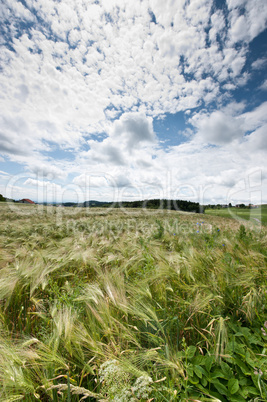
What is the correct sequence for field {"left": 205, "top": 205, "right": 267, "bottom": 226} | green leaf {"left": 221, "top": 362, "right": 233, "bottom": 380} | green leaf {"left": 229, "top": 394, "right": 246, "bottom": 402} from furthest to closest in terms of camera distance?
field {"left": 205, "top": 205, "right": 267, "bottom": 226} < green leaf {"left": 221, "top": 362, "right": 233, "bottom": 380} < green leaf {"left": 229, "top": 394, "right": 246, "bottom": 402}

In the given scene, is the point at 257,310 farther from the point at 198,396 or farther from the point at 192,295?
the point at 198,396

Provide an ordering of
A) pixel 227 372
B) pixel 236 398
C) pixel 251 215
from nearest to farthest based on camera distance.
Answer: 1. pixel 236 398
2. pixel 227 372
3. pixel 251 215

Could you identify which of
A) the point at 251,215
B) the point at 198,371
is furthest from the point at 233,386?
the point at 251,215

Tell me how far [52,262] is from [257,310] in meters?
2.75

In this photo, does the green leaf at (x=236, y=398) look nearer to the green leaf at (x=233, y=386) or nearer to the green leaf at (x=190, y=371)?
the green leaf at (x=233, y=386)

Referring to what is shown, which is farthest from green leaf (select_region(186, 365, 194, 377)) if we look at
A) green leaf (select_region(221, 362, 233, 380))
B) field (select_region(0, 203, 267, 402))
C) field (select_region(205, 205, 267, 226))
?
field (select_region(205, 205, 267, 226))

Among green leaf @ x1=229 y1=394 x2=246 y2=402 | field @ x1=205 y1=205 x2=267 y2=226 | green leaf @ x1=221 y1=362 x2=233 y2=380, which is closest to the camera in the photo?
green leaf @ x1=229 y1=394 x2=246 y2=402

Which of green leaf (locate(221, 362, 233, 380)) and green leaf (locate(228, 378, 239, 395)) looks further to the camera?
green leaf (locate(221, 362, 233, 380))

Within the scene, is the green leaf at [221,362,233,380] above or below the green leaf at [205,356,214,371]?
below

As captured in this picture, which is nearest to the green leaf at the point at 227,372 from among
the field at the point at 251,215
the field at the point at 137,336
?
the field at the point at 137,336

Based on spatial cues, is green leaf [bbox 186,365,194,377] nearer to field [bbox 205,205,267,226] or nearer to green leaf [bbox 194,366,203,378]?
green leaf [bbox 194,366,203,378]

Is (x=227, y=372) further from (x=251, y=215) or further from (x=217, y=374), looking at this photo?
(x=251, y=215)

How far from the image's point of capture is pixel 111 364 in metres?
1.04

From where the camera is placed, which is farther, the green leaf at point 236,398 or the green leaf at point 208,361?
the green leaf at point 208,361
